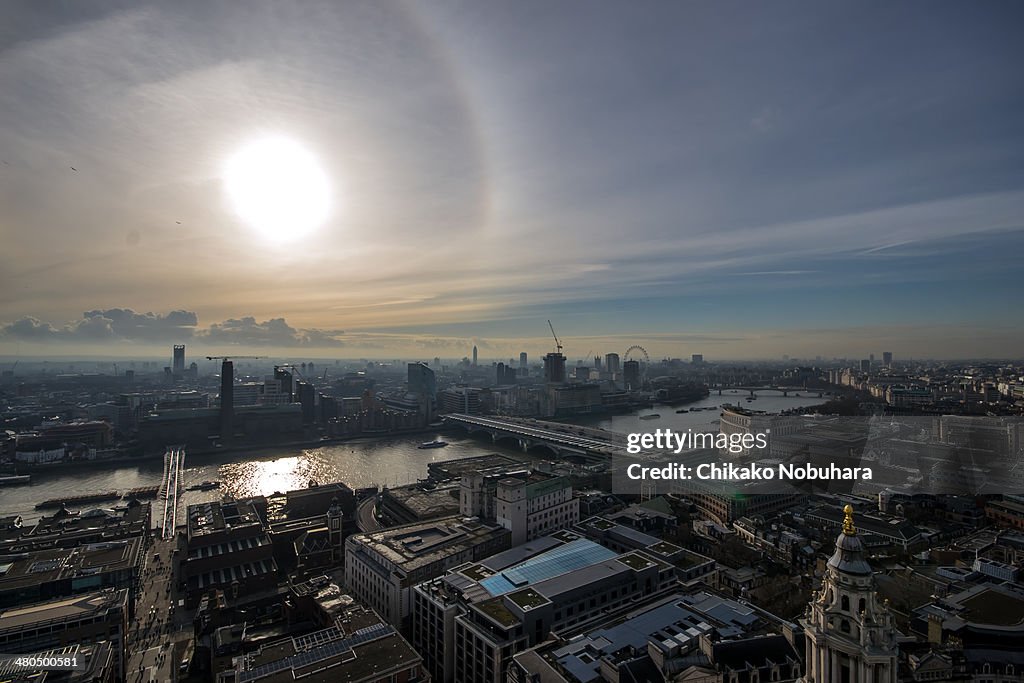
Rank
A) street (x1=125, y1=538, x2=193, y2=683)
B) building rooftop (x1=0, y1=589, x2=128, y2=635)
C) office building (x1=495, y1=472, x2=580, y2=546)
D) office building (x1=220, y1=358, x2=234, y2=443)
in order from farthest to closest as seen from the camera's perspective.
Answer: office building (x1=220, y1=358, x2=234, y2=443) < office building (x1=495, y1=472, x2=580, y2=546) < street (x1=125, y1=538, x2=193, y2=683) < building rooftop (x1=0, y1=589, x2=128, y2=635)

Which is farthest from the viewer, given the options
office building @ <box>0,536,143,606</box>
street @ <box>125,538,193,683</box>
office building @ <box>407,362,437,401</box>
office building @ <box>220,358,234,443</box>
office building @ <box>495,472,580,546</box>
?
office building @ <box>407,362,437,401</box>

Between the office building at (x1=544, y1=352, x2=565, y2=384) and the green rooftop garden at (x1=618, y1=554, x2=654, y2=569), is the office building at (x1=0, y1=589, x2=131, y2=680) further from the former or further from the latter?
the office building at (x1=544, y1=352, x2=565, y2=384)

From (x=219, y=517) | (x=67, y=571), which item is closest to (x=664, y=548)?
(x=219, y=517)

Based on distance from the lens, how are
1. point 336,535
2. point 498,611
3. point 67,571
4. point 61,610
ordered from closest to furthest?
1. point 498,611
2. point 61,610
3. point 67,571
4. point 336,535

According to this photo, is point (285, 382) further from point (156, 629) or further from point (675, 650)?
point (675, 650)

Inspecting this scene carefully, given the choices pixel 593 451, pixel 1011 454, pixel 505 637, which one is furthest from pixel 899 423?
pixel 505 637

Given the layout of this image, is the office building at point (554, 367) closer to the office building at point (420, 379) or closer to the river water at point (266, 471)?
the office building at point (420, 379)

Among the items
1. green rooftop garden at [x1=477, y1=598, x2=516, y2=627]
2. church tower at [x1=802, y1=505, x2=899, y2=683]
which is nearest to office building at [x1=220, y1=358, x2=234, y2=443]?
green rooftop garden at [x1=477, y1=598, x2=516, y2=627]
